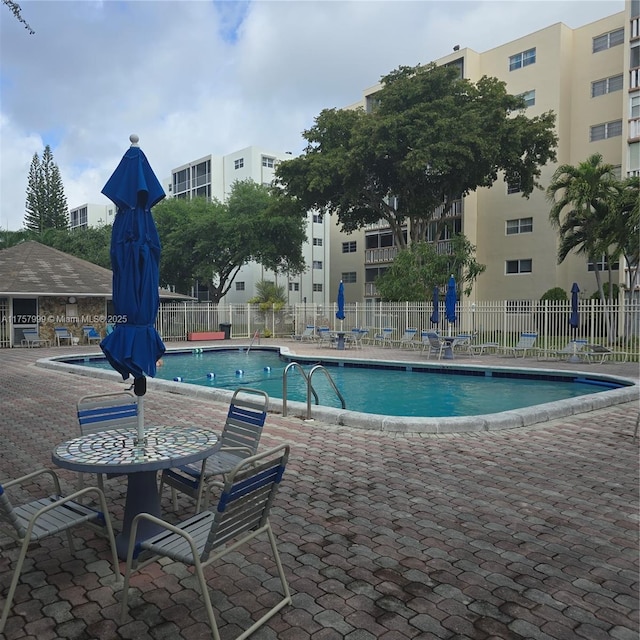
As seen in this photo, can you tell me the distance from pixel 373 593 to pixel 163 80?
1020 cm

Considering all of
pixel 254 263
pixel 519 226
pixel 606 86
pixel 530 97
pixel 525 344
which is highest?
pixel 530 97

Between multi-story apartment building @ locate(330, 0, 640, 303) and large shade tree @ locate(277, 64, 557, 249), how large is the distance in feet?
12.3

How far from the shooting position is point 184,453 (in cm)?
349

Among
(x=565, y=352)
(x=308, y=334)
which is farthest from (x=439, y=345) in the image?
(x=308, y=334)

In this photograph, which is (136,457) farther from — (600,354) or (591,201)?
(591,201)

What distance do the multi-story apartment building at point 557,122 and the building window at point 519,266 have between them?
6 cm

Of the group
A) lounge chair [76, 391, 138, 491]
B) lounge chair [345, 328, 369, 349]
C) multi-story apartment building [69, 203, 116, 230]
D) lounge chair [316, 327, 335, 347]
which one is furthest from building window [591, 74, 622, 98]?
multi-story apartment building [69, 203, 116, 230]

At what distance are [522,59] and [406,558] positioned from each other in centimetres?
3447

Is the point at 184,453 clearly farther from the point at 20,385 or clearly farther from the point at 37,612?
the point at 20,385

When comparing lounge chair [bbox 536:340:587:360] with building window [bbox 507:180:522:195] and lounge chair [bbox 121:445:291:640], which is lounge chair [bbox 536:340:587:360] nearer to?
building window [bbox 507:180:522:195]

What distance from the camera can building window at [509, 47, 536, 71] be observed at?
3064 centimetres

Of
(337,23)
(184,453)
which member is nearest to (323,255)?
(337,23)

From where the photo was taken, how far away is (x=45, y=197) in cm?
5141

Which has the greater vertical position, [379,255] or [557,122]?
[557,122]
